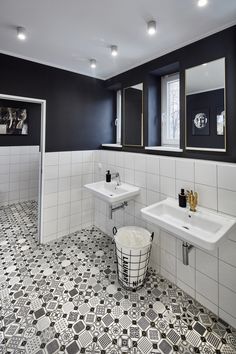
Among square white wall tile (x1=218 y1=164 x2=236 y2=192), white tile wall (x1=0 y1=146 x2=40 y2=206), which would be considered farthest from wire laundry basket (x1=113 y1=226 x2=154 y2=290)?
white tile wall (x1=0 y1=146 x2=40 y2=206)

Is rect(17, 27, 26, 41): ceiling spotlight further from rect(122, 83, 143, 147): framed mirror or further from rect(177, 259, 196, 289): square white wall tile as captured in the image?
rect(177, 259, 196, 289): square white wall tile

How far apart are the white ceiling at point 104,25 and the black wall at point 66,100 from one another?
21 centimetres

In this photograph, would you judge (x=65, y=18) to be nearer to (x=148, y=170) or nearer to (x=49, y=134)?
(x=49, y=134)

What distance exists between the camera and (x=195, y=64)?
1.86 metres

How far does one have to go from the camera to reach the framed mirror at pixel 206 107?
1.73 meters

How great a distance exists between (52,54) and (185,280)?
9.60 ft

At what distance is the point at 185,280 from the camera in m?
1.86

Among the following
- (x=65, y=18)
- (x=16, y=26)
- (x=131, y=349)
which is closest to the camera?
(x=131, y=349)

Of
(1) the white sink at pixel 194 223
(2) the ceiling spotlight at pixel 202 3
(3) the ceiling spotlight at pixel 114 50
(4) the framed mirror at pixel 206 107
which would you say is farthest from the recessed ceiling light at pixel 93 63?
(1) the white sink at pixel 194 223

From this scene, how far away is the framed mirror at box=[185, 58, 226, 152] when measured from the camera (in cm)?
173

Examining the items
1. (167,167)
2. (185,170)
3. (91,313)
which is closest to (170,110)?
(167,167)

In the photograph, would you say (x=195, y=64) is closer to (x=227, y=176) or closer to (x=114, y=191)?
(x=227, y=176)

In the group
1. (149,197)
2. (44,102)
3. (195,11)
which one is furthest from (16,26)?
(149,197)

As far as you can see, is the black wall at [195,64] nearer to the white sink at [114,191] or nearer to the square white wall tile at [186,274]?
the white sink at [114,191]
